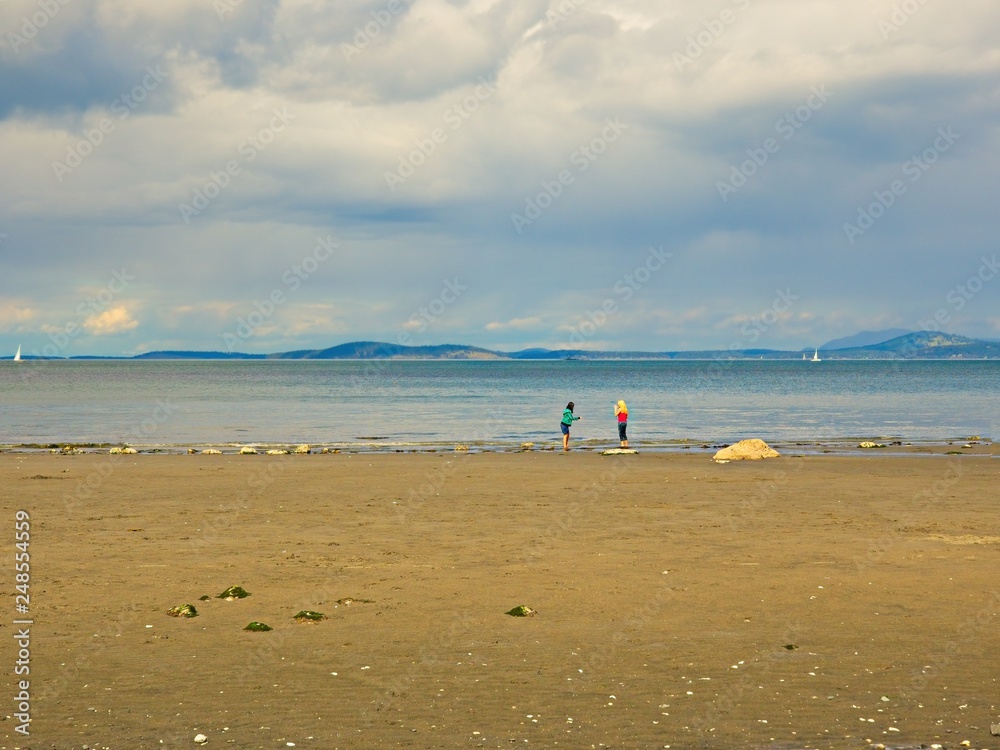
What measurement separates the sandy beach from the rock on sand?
10.8 meters

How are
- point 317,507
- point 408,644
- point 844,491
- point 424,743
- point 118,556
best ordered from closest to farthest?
point 424,743
point 408,644
point 118,556
point 317,507
point 844,491

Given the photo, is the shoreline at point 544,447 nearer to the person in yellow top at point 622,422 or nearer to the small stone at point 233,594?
the person in yellow top at point 622,422

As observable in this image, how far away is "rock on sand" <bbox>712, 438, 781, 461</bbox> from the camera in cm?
3541

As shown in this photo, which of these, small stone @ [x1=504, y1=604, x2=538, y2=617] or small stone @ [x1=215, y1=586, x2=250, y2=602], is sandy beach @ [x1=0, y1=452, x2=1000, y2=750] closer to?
small stone @ [x1=504, y1=604, x2=538, y2=617]

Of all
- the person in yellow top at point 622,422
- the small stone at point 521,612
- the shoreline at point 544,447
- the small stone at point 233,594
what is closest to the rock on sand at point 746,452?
the shoreline at point 544,447

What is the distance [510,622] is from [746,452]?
24.5 m

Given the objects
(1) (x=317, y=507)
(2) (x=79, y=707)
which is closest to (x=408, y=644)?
(2) (x=79, y=707)

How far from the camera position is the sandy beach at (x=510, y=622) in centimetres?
928

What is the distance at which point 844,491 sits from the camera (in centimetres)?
2638

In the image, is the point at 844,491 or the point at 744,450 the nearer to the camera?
the point at 844,491

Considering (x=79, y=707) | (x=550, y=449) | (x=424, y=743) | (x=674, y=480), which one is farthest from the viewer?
(x=550, y=449)

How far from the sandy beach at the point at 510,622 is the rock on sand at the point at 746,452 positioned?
10.8 meters

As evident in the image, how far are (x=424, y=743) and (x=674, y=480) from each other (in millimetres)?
21011

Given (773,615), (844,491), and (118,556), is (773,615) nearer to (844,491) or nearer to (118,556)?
(118,556)
